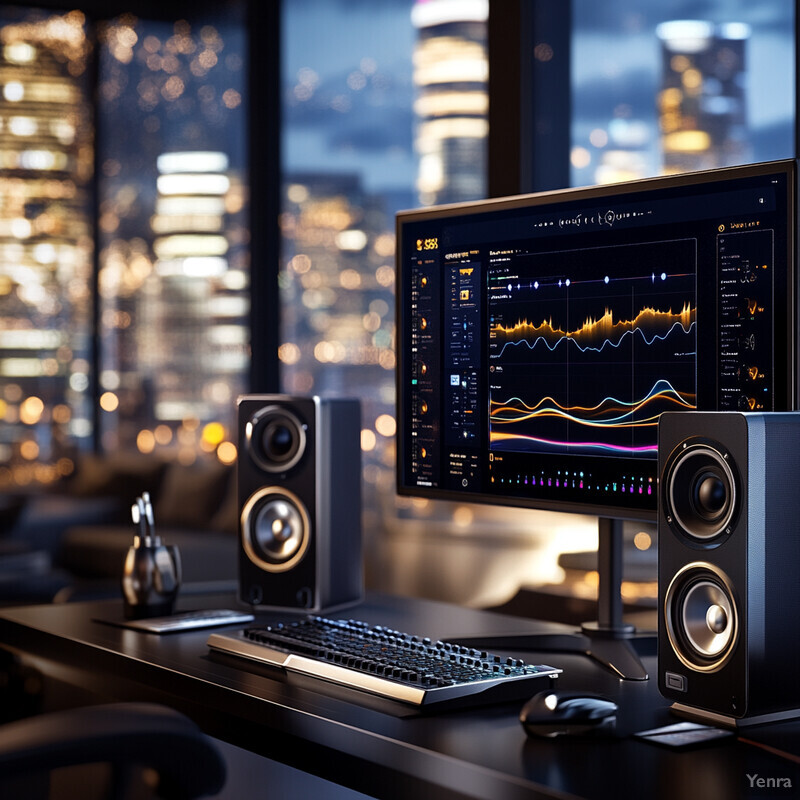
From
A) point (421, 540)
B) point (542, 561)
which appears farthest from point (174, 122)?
point (542, 561)

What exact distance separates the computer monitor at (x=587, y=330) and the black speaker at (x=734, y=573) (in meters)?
0.18

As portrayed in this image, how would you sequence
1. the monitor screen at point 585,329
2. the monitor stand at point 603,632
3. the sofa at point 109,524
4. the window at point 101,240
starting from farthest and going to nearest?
the window at point 101,240
the sofa at point 109,524
the monitor stand at point 603,632
the monitor screen at point 585,329

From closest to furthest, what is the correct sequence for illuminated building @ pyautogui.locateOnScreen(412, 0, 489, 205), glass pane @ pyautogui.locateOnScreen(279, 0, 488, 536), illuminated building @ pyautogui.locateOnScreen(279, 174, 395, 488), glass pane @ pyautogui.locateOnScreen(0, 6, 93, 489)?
illuminated building @ pyautogui.locateOnScreen(412, 0, 489, 205) → glass pane @ pyautogui.locateOnScreen(279, 0, 488, 536) → illuminated building @ pyautogui.locateOnScreen(279, 174, 395, 488) → glass pane @ pyautogui.locateOnScreen(0, 6, 93, 489)

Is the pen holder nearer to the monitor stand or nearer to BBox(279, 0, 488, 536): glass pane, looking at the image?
the monitor stand

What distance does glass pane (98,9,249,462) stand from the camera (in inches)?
181

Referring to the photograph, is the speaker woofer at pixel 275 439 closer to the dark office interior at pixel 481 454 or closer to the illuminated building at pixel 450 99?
the dark office interior at pixel 481 454

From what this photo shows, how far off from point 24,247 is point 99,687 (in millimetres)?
3805

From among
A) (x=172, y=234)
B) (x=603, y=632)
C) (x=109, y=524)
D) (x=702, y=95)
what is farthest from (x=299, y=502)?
(x=172, y=234)

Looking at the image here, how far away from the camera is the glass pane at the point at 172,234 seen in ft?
15.1

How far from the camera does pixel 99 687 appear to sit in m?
1.92

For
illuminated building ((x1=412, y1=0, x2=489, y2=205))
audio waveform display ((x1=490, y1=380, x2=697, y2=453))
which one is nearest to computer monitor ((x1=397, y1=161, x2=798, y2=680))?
audio waveform display ((x1=490, y1=380, x2=697, y2=453))

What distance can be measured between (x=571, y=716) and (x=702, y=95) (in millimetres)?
1521

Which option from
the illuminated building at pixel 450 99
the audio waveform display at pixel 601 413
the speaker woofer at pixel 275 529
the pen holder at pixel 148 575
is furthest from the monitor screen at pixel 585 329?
the illuminated building at pixel 450 99

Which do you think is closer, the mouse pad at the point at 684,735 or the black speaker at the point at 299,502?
the mouse pad at the point at 684,735
